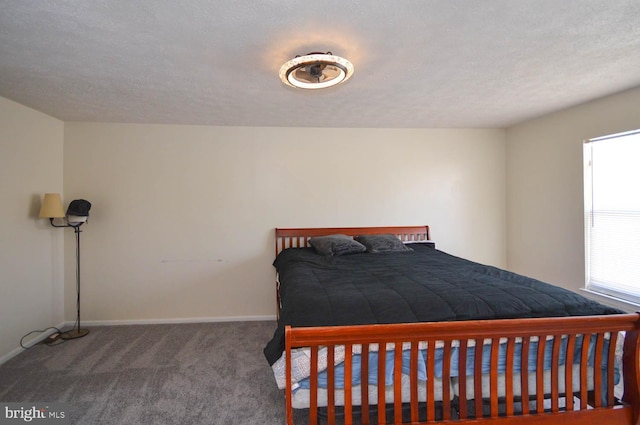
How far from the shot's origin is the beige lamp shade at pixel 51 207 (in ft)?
9.97

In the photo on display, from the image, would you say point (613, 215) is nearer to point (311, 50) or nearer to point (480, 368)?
point (480, 368)

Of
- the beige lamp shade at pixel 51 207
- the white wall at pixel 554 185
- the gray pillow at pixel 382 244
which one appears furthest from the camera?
the gray pillow at pixel 382 244

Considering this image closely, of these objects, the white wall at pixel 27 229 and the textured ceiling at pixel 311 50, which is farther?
the white wall at pixel 27 229

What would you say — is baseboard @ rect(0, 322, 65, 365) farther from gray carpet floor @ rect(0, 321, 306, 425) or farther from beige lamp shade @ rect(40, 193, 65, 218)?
beige lamp shade @ rect(40, 193, 65, 218)

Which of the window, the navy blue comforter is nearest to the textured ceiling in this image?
the window

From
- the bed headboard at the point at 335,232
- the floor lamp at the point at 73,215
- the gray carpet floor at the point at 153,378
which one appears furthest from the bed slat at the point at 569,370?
the floor lamp at the point at 73,215

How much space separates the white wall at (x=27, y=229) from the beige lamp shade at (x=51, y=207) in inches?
5.6

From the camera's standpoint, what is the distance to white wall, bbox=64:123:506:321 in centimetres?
359

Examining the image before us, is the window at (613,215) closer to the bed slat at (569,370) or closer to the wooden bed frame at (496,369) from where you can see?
the wooden bed frame at (496,369)

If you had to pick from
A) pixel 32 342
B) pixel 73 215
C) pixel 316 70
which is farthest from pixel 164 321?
pixel 316 70

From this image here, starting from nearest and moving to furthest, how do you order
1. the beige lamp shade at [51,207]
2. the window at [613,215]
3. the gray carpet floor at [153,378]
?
the gray carpet floor at [153,378], the window at [613,215], the beige lamp shade at [51,207]

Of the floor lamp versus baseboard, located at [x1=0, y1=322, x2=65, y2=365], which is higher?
the floor lamp

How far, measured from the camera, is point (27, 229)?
3.02 m

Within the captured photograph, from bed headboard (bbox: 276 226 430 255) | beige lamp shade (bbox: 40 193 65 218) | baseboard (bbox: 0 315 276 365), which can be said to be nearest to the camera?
beige lamp shade (bbox: 40 193 65 218)
